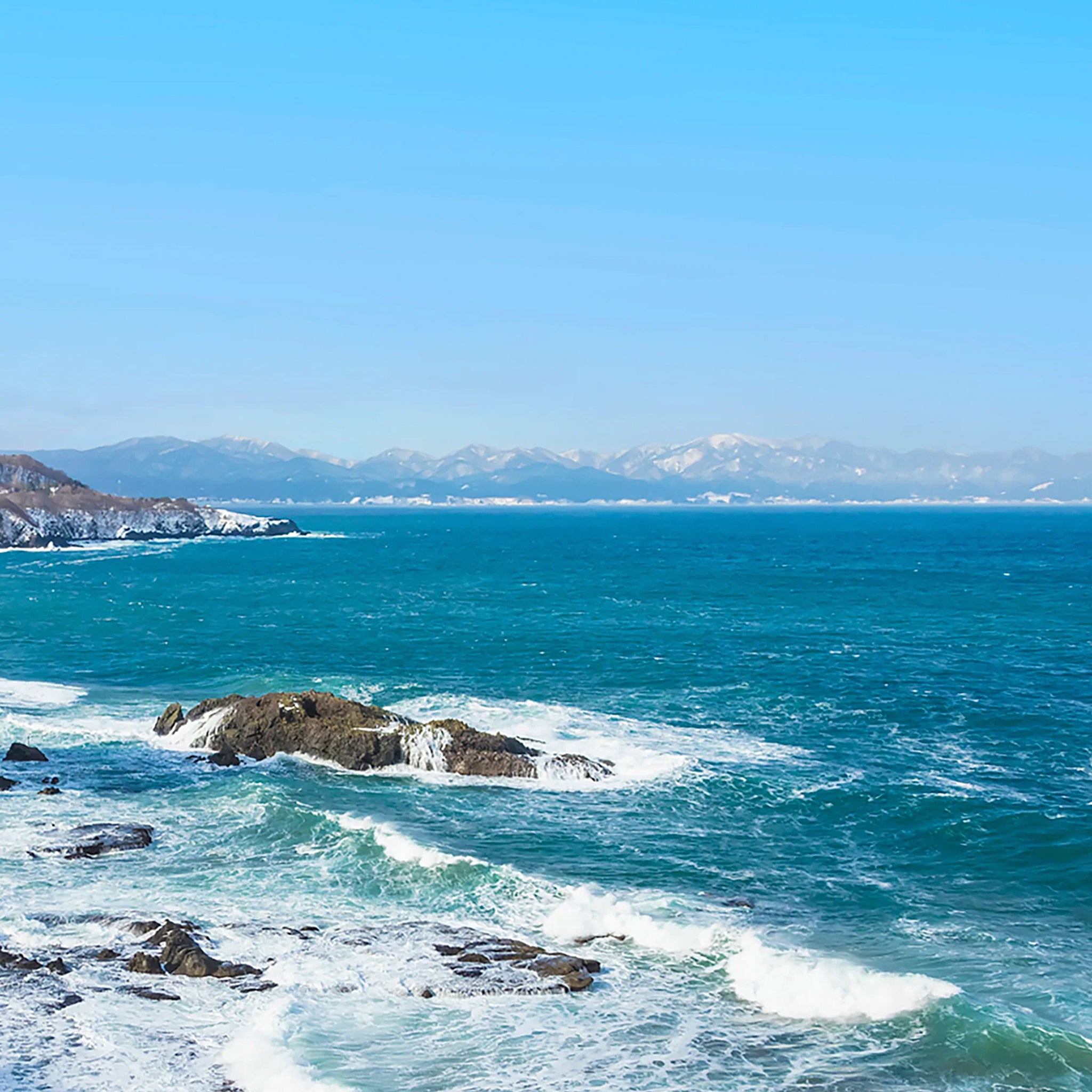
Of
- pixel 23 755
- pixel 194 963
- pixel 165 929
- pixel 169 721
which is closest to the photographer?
pixel 194 963

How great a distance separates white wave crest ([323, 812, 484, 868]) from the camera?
85.9ft

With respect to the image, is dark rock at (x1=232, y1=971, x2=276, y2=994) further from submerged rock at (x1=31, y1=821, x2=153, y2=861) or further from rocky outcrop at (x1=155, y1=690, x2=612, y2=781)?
rocky outcrop at (x1=155, y1=690, x2=612, y2=781)

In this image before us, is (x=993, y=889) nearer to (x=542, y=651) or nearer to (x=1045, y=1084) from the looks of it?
(x=1045, y=1084)

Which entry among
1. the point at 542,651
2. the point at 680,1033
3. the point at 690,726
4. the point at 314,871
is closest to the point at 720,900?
the point at 680,1033

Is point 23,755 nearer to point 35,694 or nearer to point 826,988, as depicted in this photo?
point 35,694

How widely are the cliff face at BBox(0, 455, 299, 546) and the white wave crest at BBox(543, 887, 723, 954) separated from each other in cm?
14652

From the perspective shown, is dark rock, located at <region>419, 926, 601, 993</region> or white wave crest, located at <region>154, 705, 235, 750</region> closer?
dark rock, located at <region>419, 926, 601, 993</region>

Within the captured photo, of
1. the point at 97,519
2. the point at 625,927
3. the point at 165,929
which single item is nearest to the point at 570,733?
the point at 625,927

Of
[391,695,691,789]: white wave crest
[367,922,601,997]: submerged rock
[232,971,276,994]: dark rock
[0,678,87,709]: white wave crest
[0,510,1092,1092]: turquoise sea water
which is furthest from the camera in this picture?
[0,678,87,709]: white wave crest

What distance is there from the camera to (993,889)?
25172 millimetres

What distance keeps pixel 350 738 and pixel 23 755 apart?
35.4 ft

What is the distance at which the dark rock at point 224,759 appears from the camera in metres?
35.8

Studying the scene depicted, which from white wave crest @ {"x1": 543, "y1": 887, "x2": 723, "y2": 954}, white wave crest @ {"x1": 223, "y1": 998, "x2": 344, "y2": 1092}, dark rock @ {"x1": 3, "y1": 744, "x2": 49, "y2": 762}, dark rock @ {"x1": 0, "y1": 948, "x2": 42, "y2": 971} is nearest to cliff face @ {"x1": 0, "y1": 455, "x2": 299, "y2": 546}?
dark rock @ {"x1": 3, "y1": 744, "x2": 49, "y2": 762}

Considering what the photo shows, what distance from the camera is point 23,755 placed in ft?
116
